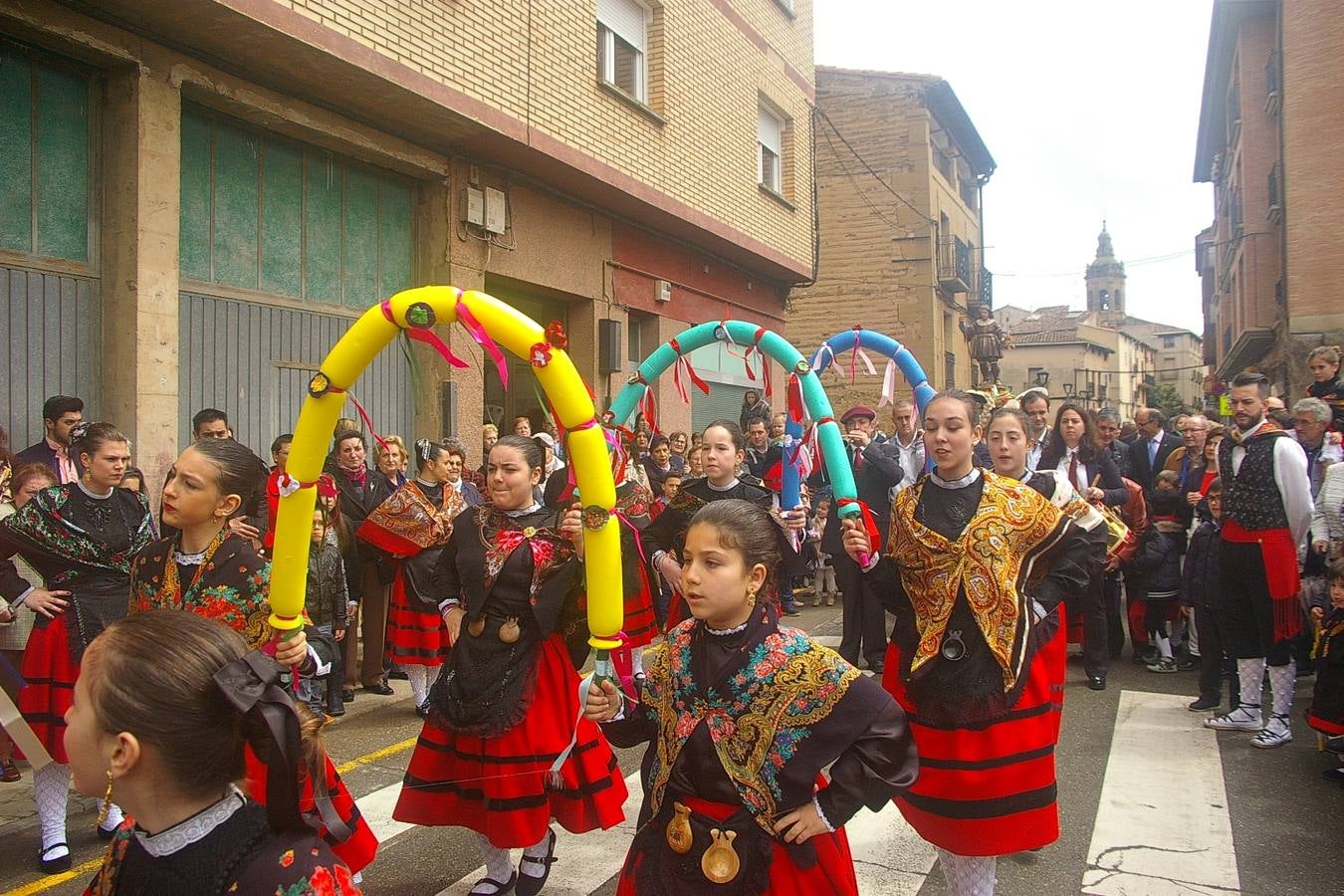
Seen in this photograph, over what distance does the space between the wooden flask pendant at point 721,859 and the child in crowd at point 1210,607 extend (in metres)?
4.98

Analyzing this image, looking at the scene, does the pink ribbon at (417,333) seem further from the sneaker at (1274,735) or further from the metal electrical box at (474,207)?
the metal electrical box at (474,207)

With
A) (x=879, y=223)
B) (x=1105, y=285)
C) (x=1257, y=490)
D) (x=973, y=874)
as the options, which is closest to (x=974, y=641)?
(x=973, y=874)

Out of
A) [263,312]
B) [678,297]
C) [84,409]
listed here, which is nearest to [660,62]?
[678,297]

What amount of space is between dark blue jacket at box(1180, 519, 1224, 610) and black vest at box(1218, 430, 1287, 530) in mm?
300

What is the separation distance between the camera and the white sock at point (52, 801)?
4.24 meters

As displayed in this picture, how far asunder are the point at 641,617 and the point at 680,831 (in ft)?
13.7

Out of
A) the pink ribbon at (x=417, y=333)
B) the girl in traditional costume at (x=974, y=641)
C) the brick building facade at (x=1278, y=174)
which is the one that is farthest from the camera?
the brick building facade at (x=1278, y=174)

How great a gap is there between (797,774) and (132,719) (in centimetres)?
152

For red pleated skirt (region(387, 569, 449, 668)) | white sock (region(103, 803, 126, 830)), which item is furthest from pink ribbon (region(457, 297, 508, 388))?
red pleated skirt (region(387, 569, 449, 668))

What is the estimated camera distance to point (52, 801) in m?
4.25

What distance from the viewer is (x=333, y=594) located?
6.63 metres

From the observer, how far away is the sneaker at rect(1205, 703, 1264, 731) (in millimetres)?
6207

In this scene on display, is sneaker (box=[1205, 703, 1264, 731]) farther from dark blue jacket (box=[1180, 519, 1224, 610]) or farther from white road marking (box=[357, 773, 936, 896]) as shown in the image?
white road marking (box=[357, 773, 936, 896])

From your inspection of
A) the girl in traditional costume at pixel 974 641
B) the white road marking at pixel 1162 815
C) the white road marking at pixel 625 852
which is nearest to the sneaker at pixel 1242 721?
the white road marking at pixel 1162 815
